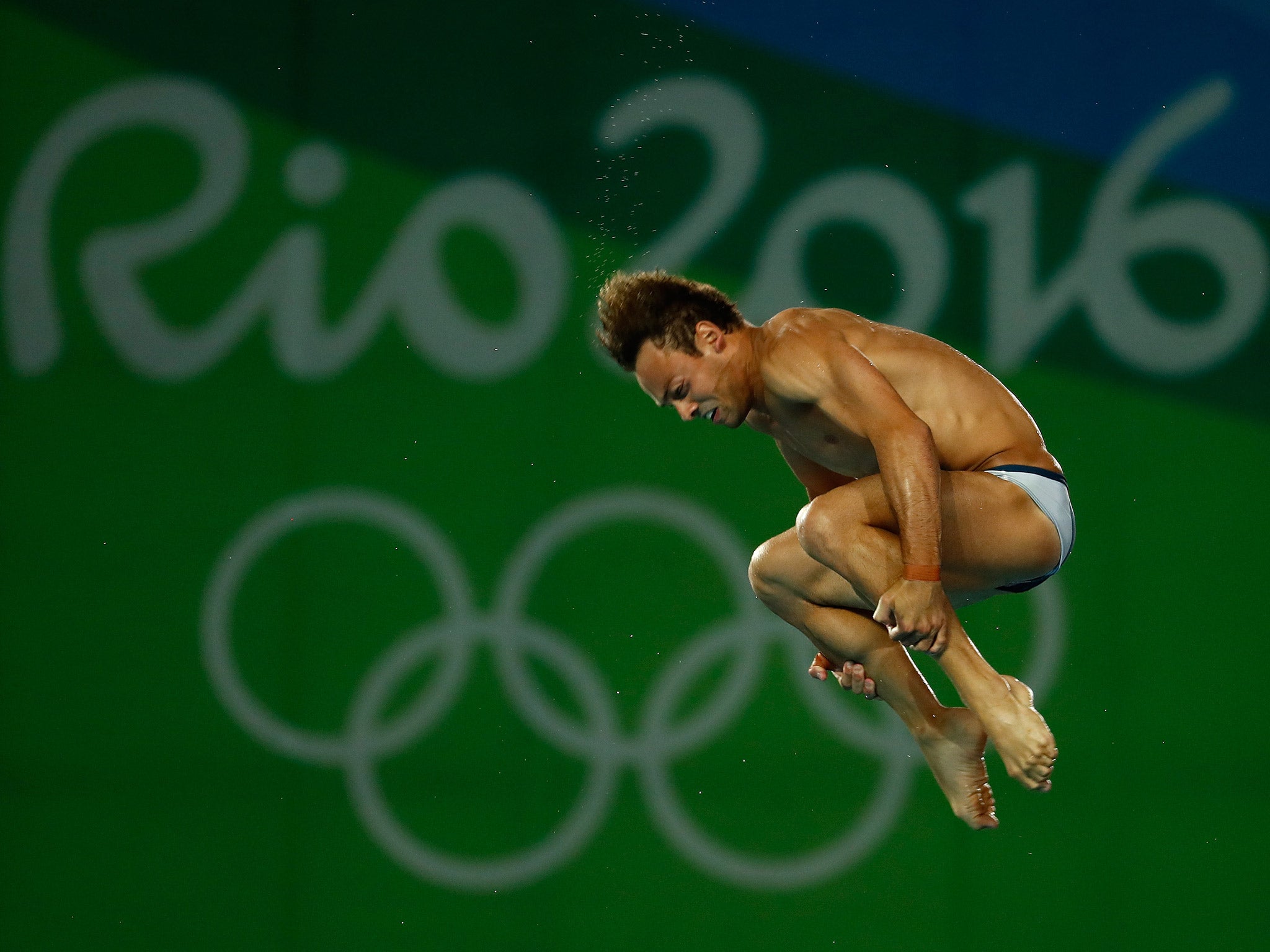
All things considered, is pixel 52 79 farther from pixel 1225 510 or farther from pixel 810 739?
pixel 1225 510

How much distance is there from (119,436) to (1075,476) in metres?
4.28

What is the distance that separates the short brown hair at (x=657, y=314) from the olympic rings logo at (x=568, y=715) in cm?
232

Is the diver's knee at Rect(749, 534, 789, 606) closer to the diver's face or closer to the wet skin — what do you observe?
the wet skin

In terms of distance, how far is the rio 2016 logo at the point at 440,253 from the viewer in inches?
243

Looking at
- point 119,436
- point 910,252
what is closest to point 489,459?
point 119,436

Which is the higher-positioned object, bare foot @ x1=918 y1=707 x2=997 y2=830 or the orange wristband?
the orange wristband

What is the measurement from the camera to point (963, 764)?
13.3 ft

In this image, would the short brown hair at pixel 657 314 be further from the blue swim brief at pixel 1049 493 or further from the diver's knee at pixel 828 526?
the blue swim brief at pixel 1049 493

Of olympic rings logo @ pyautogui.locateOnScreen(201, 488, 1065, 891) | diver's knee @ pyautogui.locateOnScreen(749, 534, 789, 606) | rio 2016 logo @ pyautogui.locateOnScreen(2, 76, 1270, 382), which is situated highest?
diver's knee @ pyautogui.locateOnScreen(749, 534, 789, 606)

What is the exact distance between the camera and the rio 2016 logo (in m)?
6.18

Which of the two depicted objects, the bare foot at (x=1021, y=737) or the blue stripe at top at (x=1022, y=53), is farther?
the blue stripe at top at (x=1022, y=53)

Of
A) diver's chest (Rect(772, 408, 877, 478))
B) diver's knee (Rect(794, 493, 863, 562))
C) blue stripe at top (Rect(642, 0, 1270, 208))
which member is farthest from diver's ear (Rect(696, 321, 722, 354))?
blue stripe at top (Rect(642, 0, 1270, 208))

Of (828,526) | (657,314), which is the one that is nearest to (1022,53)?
(657,314)

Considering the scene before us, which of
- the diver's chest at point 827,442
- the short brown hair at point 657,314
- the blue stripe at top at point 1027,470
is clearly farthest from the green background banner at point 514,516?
the blue stripe at top at point 1027,470
